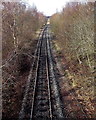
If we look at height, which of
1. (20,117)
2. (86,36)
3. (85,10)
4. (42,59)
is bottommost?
(20,117)

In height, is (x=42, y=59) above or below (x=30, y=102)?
above

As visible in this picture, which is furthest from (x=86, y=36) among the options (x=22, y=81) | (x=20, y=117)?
(x=20, y=117)

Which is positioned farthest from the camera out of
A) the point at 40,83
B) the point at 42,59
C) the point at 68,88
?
the point at 42,59

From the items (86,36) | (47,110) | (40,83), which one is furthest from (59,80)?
(47,110)

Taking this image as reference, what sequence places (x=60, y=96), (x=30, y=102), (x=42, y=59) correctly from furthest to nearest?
1. (x=42, y=59)
2. (x=60, y=96)
3. (x=30, y=102)

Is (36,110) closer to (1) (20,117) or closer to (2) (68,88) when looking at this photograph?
(1) (20,117)

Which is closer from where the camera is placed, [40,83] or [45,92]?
[45,92]

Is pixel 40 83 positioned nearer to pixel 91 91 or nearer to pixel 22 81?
pixel 22 81
